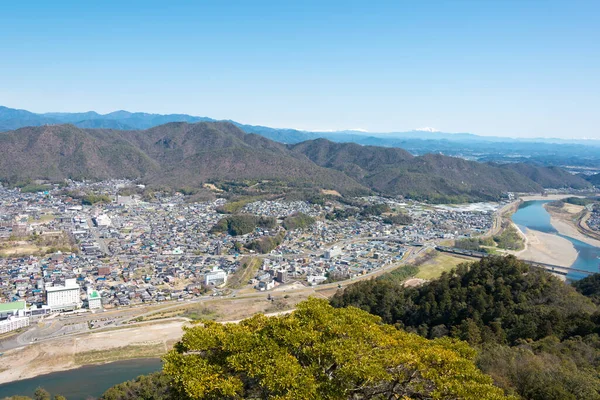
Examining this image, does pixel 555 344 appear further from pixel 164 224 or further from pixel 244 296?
pixel 164 224

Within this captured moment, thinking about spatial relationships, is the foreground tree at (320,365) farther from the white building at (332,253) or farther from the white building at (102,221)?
the white building at (102,221)

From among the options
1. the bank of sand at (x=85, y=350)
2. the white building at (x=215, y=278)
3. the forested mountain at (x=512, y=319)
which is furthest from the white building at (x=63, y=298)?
the forested mountain at (x=512, y=319)

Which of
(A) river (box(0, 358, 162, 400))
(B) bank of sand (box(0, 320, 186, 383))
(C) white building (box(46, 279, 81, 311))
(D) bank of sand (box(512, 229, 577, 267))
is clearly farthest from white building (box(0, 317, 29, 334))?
(D) bank of sand (box(512, 229, 577, 267))

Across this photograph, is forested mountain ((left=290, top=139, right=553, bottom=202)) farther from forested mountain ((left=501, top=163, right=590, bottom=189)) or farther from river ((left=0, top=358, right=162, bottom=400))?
river ((left=0, top=358, right=162, bottom=400))

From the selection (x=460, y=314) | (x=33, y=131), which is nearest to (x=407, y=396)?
(x=460, y=314)

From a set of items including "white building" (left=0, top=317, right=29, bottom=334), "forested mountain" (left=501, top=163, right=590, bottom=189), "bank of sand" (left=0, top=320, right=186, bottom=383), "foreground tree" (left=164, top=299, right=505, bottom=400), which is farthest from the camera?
"forested mountain" (left=501, top=163, right=590, bottom=189)

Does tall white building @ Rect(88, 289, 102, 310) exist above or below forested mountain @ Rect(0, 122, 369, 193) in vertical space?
below
